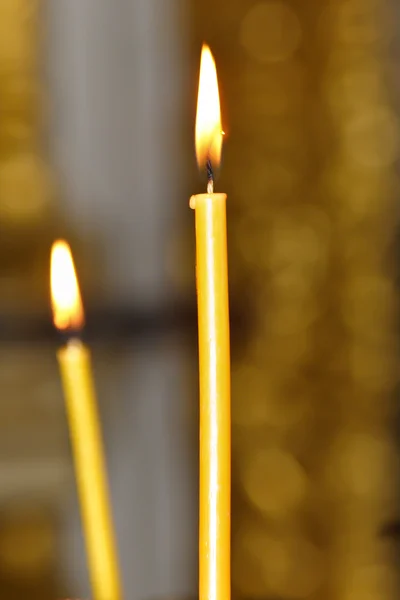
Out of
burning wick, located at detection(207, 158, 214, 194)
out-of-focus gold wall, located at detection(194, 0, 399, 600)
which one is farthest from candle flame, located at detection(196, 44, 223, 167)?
out-of-focus gold wall, located at detection(194, 0, 399, 600)

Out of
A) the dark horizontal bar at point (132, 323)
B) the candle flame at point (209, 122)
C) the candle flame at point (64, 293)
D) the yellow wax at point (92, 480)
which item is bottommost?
the yellow wax at point (92, 480)

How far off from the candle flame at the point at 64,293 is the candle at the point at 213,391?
5 centimetres

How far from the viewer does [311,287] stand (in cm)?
45

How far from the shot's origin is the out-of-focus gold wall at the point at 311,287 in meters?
0.44

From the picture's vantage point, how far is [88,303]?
17.7 inches

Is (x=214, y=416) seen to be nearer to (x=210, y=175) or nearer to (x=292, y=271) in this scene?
(x=210, y=175)

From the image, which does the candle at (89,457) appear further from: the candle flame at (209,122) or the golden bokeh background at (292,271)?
the golden bokeh background at (292,271)

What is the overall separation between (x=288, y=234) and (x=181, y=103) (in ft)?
0.32

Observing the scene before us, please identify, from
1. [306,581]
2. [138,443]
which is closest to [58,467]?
[138,443]

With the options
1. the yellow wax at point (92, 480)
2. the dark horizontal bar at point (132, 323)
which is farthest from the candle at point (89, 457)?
the dark horizontal bar at point (132, 323)

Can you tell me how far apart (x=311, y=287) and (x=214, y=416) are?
315 mm

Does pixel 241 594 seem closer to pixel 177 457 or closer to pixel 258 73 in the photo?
pixel 177 457

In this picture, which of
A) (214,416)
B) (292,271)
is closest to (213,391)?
(214,416)

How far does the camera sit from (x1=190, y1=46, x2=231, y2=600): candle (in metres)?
0.14
